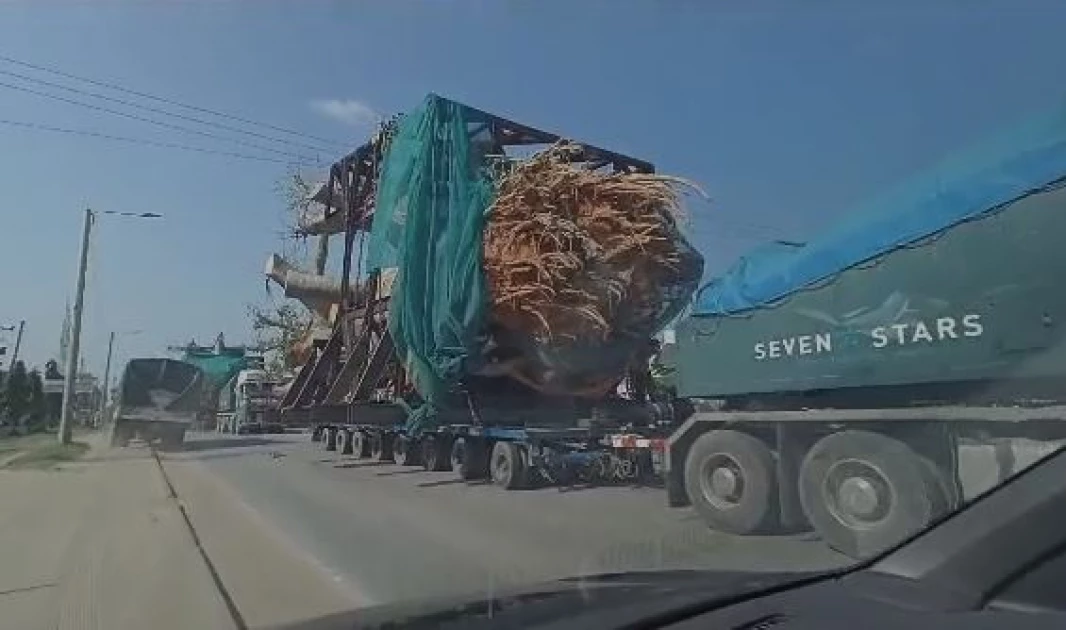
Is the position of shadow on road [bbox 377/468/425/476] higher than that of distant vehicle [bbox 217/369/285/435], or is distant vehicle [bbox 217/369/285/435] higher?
distant vehicle [bbox 217/369/285/435]

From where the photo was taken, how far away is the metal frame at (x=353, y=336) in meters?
16.1

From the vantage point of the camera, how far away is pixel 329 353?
1823cm

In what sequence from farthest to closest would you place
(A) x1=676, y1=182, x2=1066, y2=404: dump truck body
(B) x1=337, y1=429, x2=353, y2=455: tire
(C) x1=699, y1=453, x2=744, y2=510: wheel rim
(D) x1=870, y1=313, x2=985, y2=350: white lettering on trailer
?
(B) x1=337, y1=429, x2=353, y2=455: tire → (C) x1=699, y1=453, x2=744, y2=510: wheel rim → (D) x1=870, y1=313, x2=985, y2=350: white lettering on trailer → (A) x1=676, y1=182, x2=1066, y2=404: dump truck body

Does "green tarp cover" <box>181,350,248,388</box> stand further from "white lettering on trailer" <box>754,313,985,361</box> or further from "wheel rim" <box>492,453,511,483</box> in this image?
"white lettering on trailer" <box>754,313,985,361</box>

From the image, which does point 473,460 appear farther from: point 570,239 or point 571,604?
point 571,604

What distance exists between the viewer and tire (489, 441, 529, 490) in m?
13.6

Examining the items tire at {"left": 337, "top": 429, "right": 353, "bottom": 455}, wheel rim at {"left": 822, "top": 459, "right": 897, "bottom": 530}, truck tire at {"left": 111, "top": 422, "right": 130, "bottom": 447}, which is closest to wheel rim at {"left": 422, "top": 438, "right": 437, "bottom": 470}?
tire at {"left": 337, "top": 429, "right": 353, "bottom": 455}

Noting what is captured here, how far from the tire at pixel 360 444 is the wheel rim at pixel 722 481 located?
10312mm

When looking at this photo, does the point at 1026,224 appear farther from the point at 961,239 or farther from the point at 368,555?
the point at 368,555

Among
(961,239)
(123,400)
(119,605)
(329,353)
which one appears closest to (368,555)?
(119,605)

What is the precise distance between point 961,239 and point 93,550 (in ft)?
23.9

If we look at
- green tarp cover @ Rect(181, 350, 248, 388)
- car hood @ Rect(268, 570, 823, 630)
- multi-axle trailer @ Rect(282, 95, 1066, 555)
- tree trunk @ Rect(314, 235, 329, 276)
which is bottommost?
car hood @ Rect(268, 570, 823, 630)

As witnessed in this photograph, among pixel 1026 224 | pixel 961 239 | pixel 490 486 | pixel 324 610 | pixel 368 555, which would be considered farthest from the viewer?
pixel 490 486

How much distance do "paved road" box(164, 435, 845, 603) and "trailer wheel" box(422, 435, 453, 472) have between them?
207 mm
